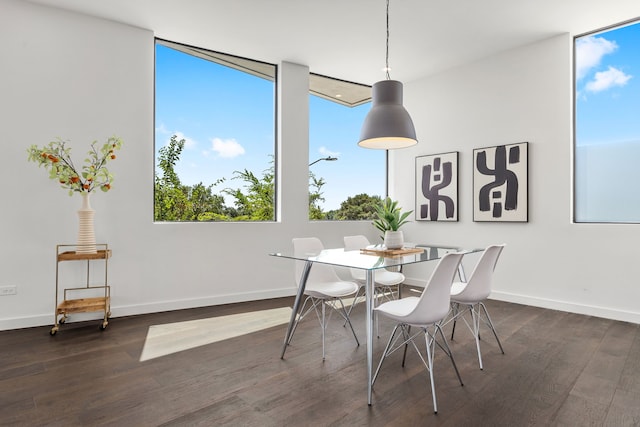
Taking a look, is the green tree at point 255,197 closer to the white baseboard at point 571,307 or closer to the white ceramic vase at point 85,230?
the white ceramic vase at point 85,230

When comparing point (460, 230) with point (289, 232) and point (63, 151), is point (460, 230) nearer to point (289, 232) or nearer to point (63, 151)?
point (289, 232)

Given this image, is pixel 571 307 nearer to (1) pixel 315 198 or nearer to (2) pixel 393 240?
(2) pixel 393 240

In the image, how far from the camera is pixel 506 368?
8.75ft

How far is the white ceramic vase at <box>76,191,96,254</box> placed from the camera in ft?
11.7

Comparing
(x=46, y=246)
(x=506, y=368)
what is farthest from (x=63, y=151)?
(x=506, y=368)

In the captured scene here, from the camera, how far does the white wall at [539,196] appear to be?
3969 millimetres

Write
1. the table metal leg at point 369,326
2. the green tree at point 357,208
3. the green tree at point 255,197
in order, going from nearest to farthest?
the table metal leg at point 369,326 < the green tree at point 255,197 < the green tree at point 357,208

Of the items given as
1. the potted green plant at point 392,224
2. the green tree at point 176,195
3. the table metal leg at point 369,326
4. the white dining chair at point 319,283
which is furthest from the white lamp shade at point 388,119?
the green tree at point 176,195

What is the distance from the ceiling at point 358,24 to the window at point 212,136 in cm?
27

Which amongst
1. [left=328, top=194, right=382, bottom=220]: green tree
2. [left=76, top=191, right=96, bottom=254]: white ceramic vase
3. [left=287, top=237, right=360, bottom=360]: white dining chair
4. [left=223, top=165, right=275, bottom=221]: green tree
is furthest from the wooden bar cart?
[left=328, top=194, right=382, bottom=220]: green tree

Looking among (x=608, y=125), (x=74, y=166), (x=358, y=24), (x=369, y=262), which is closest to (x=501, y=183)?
A: (x=608, y=125)

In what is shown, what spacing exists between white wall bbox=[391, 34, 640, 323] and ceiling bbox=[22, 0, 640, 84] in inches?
13.6

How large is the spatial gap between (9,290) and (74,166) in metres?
1.30

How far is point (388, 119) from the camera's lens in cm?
307
